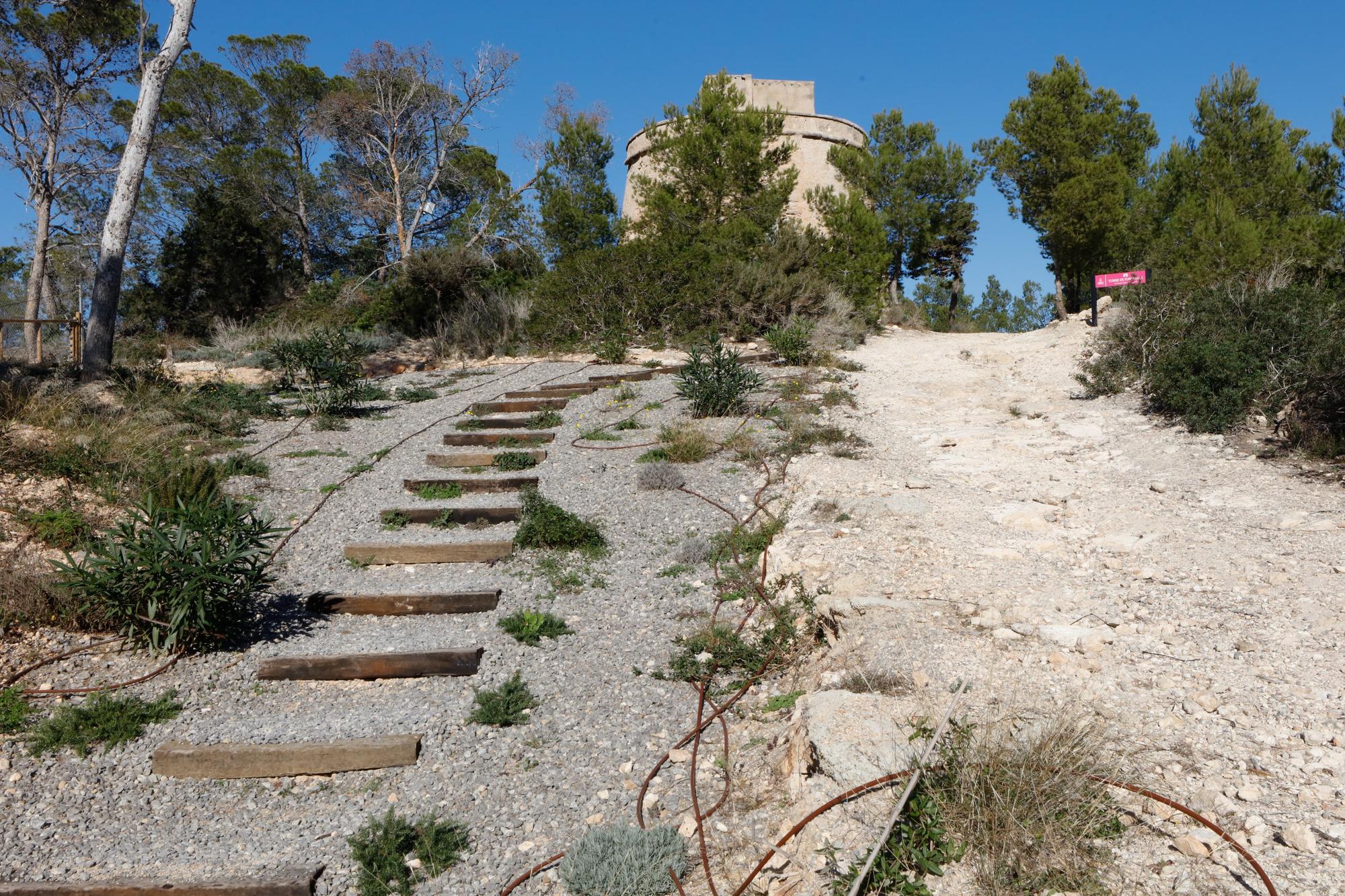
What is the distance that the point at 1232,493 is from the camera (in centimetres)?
524

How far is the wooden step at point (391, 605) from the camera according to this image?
15.8ft

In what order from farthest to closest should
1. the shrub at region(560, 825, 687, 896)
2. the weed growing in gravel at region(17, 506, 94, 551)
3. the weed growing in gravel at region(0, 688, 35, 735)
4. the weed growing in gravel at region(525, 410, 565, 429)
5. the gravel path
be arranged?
the weed growing in gravel at region(525, 410, 565, 429), the weed growing in gravel at region(17, 506, 94, 551), the weed growing in gravel at region(0, 688, 35, 735), the gravel path, the shrub at region(560, 825, 687, 896)

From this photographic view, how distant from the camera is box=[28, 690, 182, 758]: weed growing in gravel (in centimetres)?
349

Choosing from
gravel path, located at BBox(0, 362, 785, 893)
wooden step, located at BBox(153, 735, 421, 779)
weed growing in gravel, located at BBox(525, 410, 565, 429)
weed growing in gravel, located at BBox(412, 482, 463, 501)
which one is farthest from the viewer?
weed growing in gravel, located at BBox(525, 410, 565, 429)

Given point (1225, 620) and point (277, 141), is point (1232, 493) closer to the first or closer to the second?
point (1225, 620)

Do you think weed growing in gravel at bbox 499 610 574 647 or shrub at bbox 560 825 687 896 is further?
weed growing in gravel at bbox 499 610 574 647

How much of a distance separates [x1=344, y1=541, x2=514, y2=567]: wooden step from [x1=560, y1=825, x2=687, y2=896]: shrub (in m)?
2.89

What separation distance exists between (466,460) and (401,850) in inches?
190

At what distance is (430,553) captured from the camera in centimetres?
546

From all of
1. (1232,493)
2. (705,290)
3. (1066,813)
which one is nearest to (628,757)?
(1066,813)

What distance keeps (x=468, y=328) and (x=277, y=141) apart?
52.5 ft

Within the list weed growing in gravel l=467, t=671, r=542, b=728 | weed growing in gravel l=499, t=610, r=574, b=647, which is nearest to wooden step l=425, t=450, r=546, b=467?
weed growing in gravel l=499, t=610, r=574, b=647

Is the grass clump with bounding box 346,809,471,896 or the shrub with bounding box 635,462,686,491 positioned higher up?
the shrub with bounding box 635,462,686,491

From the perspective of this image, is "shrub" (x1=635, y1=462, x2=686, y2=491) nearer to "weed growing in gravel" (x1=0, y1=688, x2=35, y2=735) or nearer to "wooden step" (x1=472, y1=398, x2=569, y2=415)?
"wooden step" (x1=472, y1=398, x2=569, y2=415)
